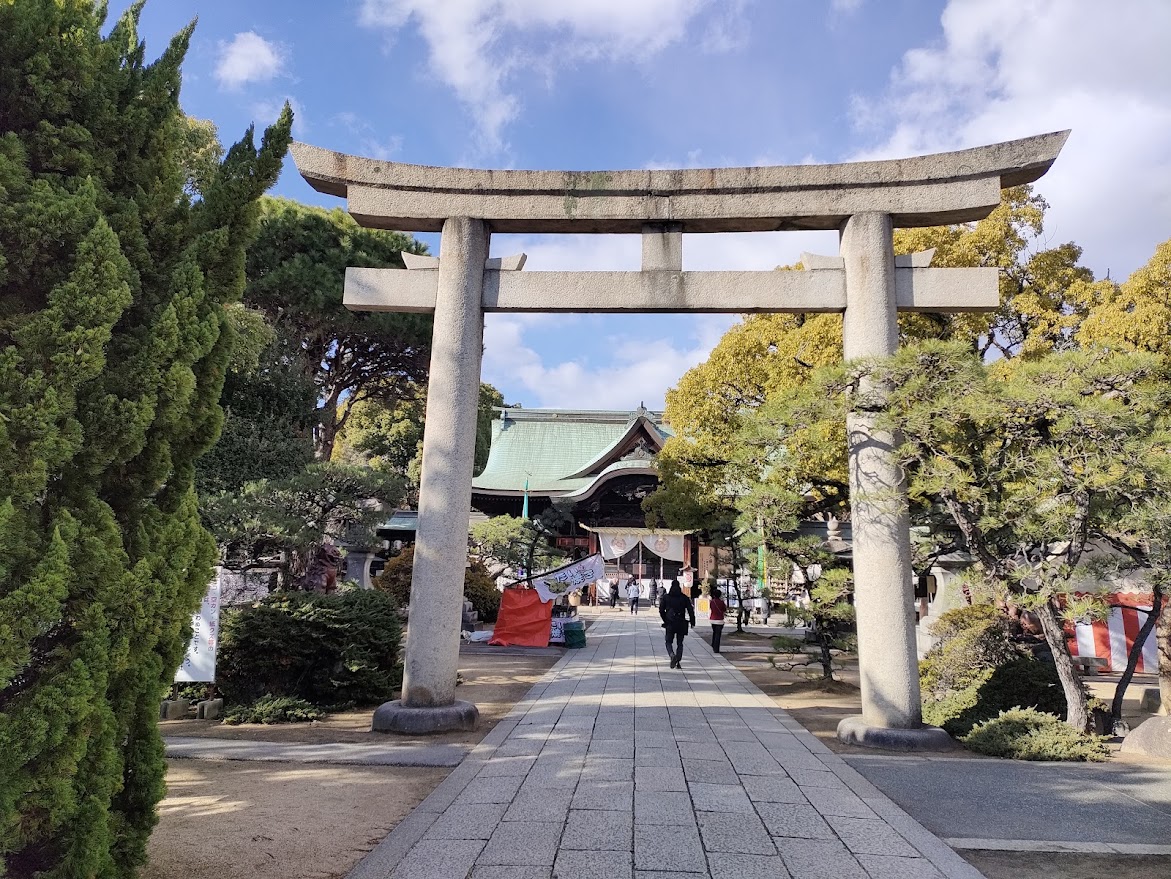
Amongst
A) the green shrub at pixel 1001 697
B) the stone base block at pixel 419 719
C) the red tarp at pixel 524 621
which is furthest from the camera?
the red tarp at pixel 524 621

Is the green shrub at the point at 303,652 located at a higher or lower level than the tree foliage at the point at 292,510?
lower

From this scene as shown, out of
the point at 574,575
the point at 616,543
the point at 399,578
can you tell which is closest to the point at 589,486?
the point at 616,543

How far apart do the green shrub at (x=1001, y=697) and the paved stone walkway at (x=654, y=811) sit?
5.39ft

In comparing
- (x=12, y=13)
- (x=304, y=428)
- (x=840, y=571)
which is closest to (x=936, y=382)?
(x=840, y=571)

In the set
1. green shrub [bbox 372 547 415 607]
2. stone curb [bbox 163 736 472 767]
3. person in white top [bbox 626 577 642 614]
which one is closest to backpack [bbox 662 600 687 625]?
stone curb [bbox 163 736 472 767]

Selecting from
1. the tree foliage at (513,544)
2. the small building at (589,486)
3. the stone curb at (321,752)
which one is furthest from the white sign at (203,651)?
the small building at (589,486)

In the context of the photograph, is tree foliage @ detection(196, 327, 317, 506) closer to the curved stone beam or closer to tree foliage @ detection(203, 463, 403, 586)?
tree foliage @ detection(203, 463, 403, 586)

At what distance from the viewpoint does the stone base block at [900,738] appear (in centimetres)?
642

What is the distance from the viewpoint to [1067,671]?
21.8ft

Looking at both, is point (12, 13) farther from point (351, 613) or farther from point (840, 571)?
point (840, 571)

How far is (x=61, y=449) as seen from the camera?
9.04 feet

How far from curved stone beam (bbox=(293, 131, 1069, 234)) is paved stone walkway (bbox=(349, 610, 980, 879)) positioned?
5.16 metres

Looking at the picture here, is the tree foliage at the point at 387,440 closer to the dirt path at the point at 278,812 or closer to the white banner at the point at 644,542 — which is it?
the white banner at the point at 644,542

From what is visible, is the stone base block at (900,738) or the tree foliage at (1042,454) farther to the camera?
the stone base block at (900,738)
